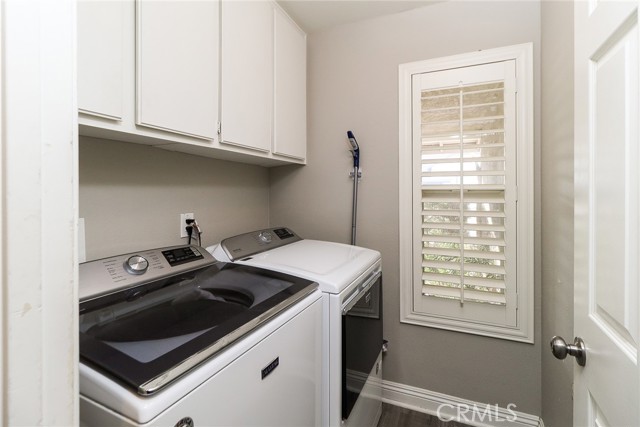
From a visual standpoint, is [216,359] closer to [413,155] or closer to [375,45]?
[413,155]

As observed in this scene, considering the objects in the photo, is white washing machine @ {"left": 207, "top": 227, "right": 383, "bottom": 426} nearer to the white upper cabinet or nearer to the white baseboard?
the white baseboard

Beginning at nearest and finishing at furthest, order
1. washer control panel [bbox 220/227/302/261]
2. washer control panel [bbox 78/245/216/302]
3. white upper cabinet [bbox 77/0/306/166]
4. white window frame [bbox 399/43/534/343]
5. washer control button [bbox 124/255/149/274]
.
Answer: white upper cabinet [bbox 77/0/306/166] < washer control panel [bbox 78/245/216/302] < washer control button [bbox 124/255/149/274] < washer control panel [bbox 220/227/302/261] < white window frame [bbox 399/43/534/343]

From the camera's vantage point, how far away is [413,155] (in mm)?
1854

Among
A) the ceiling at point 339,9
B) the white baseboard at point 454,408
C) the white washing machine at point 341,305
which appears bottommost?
the white baseboard at point 454,408

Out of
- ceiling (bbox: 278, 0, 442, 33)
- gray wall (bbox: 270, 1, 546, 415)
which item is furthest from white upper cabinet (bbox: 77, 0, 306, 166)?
gray wall (bbox: 270, 1, 546, 415)

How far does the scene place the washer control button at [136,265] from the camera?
1131mm

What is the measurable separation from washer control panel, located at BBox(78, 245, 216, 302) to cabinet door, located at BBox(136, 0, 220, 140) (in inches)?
20.7

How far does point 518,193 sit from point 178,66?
1762mm

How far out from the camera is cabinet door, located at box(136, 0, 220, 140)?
1.00m

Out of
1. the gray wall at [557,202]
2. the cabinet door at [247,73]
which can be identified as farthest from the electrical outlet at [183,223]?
the gray wall at [557,202]

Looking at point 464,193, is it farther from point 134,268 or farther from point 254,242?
point 134,268

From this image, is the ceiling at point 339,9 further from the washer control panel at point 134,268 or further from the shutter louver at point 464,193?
the washer control panel at point 134,268

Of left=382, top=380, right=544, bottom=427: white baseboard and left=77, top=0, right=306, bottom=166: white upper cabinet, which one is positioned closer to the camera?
left=77, top=0, right=306, bottom=166: white upper cabinet

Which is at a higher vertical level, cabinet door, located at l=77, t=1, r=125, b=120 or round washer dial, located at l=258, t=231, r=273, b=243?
cabinet door, located at l=77, t=1, r=125, b=120
